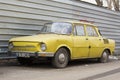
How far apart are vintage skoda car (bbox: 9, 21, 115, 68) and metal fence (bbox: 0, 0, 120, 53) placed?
2.27ft

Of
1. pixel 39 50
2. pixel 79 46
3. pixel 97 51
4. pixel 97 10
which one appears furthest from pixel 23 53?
pixel 97 10

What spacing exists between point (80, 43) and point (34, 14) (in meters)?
2.09

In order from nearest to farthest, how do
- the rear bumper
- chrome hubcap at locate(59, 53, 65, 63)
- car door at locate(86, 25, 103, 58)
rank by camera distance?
the rear bumper < chrome hubcap at locate(59, 53, 65, 63) < car door at locate(86, 25, 103, 58)

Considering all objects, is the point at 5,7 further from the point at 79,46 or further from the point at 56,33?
the point at 79,46

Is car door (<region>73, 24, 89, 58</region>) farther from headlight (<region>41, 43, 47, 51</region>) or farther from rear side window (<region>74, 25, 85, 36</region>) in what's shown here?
headlight (<region>41, 43, 47, 51</region>)

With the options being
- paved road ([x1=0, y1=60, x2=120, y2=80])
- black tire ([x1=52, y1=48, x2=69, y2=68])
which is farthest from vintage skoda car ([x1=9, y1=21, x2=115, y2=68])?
paved road ([x1=0, y1=60, x2=120, y2=80])

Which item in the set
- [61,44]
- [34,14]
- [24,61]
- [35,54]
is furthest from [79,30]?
[35,54]

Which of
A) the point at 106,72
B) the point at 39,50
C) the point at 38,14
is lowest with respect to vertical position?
the point at 106,72

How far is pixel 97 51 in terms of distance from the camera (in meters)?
13.2

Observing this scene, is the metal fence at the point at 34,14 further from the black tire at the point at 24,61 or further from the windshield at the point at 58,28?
the windshield at the point at 58,28

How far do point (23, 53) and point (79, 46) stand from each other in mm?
2224

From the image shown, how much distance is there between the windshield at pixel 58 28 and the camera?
11881 millimetres

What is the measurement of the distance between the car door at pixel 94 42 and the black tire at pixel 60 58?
1.61m

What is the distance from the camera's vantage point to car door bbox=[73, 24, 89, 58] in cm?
1194
